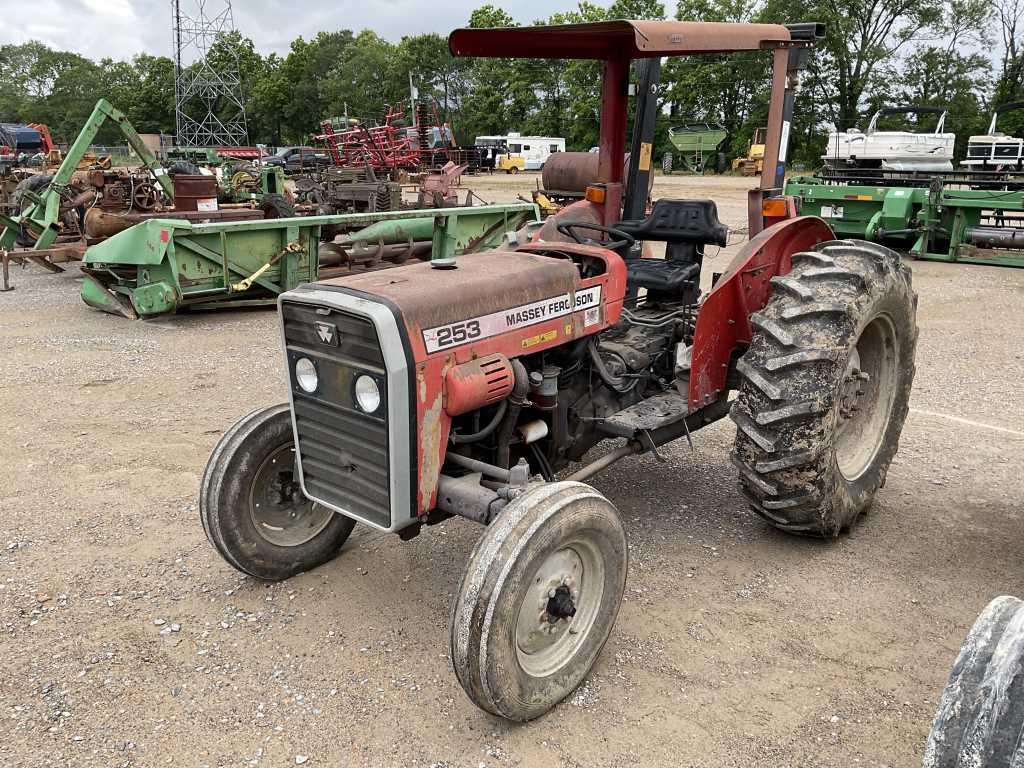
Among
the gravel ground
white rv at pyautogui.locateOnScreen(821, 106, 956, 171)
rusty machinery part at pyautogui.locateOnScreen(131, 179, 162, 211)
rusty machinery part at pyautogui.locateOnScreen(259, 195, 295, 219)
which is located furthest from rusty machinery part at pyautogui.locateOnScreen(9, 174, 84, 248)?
white rv at pyautogui.locateOnScreen(821, 106, 956, 171)

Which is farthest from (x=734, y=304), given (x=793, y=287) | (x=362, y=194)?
(x=362, y=194)

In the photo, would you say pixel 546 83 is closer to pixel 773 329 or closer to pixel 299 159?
pixel 299 159

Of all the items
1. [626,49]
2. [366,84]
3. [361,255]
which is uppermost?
[366,84]

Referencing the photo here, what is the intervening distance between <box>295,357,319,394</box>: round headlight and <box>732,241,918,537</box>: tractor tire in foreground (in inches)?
68.5

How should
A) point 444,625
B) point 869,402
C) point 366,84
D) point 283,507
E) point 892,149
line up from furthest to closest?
point 366,84 < point 892,149 < point 869,402 < point 283,507 < point 444,625

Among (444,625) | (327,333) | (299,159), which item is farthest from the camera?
(299,159)

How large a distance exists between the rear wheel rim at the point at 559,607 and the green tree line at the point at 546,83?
14850 millimetres

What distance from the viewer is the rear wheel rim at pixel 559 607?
2637 millimetres

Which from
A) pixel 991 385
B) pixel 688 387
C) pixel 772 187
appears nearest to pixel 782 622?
pixel 688 387

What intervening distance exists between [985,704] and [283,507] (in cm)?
262

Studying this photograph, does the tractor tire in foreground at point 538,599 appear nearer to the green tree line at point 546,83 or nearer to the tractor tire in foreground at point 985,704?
the tractor tire in foreground at point 985,704

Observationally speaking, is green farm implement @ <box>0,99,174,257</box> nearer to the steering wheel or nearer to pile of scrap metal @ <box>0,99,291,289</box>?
pile of scrap metal @ <box>0,99,291,289</box>

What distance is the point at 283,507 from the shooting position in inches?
135

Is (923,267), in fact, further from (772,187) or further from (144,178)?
(144,178)
